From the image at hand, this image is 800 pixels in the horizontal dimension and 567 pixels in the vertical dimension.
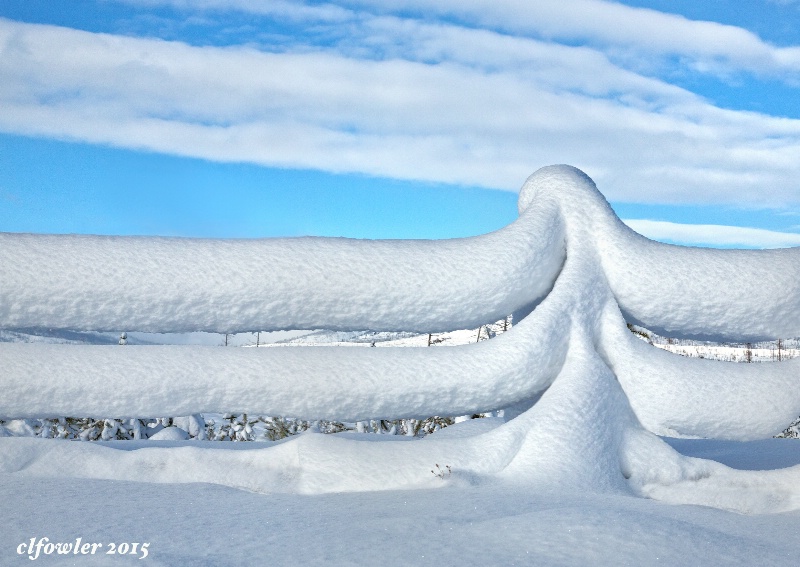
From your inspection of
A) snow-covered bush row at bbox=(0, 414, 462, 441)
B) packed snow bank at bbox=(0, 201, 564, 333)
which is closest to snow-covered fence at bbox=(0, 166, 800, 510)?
packed snow bank at bbox=(0, 201, 564, 333)

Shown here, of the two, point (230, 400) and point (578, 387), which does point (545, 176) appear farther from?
point (230, 400)

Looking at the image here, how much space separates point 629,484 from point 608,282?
2.85ft

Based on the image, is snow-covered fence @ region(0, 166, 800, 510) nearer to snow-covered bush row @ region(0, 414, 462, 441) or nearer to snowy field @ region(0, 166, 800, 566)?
snowy field @ region(0, 166, 800, 566)

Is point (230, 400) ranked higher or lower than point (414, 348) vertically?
lower

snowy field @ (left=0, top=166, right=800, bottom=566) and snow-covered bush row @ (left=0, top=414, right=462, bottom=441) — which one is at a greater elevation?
snowy field @ (left=0, top=166, right=800, bottom=566)

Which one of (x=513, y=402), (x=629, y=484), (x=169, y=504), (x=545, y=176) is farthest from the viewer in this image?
(x=545, y=176)

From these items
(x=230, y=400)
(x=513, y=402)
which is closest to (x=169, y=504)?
(x=230, y=400)

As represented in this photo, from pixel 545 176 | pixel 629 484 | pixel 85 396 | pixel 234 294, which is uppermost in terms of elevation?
pixel 545 176

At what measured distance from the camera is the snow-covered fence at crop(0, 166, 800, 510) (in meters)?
3.07

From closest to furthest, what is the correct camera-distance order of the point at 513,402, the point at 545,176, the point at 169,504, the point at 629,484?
the point at 169,504 < the point at 629,484 < the point at 513,402 < the point at 545,176

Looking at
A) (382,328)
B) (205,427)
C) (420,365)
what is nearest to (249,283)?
(382,328)

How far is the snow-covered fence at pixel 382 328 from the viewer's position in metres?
3.07

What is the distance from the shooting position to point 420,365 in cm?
310

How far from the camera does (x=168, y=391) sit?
3119 mm
